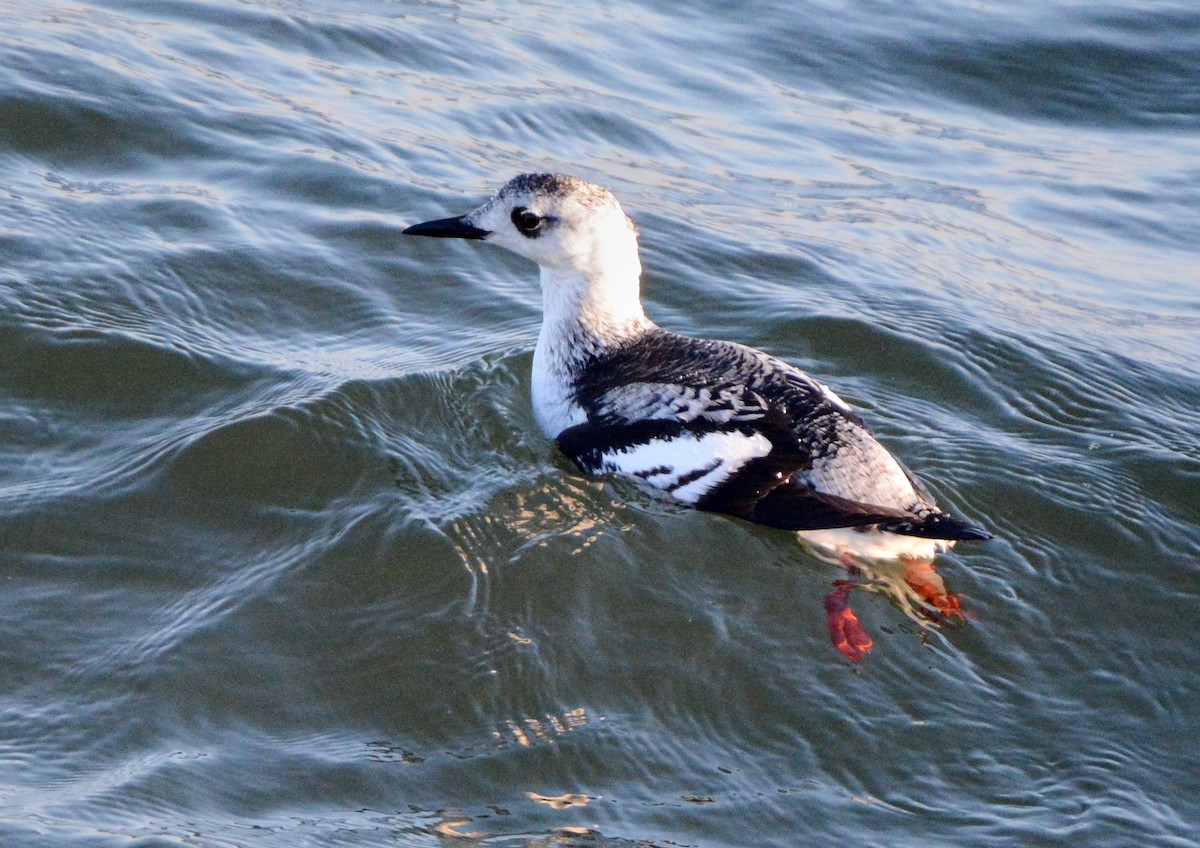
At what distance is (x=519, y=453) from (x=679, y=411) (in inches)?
32.7

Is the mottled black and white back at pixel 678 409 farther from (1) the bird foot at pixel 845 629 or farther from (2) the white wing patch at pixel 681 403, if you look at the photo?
(1) the bird foot at pixel 845 629

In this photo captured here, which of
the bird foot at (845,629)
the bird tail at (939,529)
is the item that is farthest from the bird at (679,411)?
the bird foot at (845,629)

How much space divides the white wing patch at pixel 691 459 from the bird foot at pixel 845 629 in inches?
28.1

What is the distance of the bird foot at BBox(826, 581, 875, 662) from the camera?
5227 mm

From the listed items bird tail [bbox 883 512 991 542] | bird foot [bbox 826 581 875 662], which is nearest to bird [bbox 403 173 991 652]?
bird tail [bbox 883 512 991 542]

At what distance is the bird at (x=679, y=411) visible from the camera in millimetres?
5816

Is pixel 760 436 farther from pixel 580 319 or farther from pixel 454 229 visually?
pixel 454 229

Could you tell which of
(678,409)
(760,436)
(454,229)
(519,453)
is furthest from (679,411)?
(454,229)

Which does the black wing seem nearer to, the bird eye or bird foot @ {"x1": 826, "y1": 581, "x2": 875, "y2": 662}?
A: bird foot @ {"x1": 826, "y1": 581, "x2": 875, "y2": 662}

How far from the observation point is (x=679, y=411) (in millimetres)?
6211

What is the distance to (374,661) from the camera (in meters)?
4.93

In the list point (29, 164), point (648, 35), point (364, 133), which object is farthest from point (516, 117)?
point (29, 164)

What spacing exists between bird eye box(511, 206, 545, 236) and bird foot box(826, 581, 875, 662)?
2320 millimetres

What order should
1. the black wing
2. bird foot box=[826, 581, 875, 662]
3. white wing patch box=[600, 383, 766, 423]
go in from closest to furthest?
bird foot box=[826, 581, 875, 662] → the black wing → white wing patch box=[600, 383, 766, 423]
